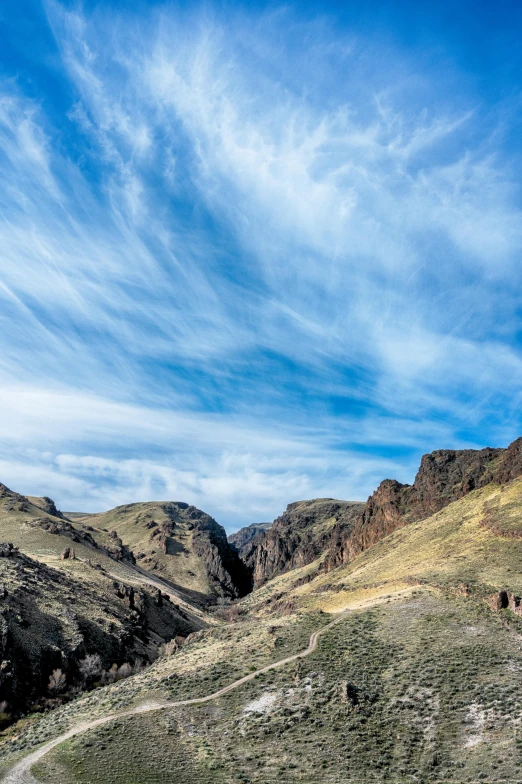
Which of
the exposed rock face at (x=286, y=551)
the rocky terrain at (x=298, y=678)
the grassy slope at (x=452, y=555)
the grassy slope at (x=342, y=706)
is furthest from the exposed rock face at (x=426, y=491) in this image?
the grassy slope at (x=342, y=706)

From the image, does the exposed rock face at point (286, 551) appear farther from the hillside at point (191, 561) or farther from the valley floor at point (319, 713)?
the valley floor at point (319, 713)

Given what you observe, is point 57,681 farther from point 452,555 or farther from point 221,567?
point 221,567

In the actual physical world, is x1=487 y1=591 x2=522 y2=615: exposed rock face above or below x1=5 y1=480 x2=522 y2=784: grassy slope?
above

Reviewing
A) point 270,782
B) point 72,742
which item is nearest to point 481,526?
point 270,782

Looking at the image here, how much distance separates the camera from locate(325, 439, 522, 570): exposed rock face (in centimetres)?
9612

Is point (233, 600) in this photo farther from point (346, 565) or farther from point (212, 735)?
point (212, 735)

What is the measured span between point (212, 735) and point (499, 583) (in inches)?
1326

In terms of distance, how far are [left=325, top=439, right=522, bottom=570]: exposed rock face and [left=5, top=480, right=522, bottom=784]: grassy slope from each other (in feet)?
147

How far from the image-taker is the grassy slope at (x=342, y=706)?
26984 mm

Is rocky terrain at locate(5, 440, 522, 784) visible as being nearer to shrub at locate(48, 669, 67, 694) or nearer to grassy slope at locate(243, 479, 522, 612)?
shrub at locate(48, 669, 67, 694)

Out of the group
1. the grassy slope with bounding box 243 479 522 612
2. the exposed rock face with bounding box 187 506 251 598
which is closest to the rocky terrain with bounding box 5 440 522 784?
the grassy slope with bounding box 243 479 522 612

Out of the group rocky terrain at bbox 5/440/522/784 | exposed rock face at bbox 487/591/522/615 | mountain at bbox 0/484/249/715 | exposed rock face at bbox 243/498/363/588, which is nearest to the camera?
rocky terrain at bbox 5/440/522/784

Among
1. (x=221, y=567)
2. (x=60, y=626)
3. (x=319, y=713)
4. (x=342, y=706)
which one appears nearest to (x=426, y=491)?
(x=60, y=626)

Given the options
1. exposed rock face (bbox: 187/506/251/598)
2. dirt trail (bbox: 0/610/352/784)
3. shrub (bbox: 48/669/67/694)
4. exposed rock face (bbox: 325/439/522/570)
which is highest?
exposed rock face (bbox: 325/439/522/570)
